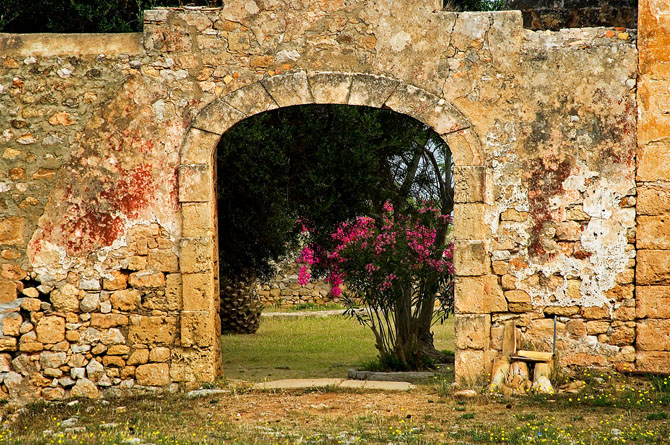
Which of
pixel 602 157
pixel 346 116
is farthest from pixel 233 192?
pixel 602 157

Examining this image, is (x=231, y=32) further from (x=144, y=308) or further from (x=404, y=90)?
(x=144, y=308)

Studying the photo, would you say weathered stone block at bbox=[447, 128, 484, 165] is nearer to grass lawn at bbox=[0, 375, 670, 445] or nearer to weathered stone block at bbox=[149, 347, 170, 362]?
grass lawn at bbox=[0, 375, 670, 445]

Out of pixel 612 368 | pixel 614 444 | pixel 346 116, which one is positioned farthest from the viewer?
pixel 346 116

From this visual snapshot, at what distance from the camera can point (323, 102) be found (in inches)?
314

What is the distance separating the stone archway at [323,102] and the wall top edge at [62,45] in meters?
0.98

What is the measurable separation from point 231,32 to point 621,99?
11.9ft

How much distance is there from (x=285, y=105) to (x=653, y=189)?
11.2 feet

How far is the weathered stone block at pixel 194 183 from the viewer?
26.2 feet

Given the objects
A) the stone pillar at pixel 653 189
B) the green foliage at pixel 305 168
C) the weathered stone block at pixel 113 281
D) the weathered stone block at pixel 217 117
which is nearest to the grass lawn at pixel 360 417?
the stone pillar at pixel 653 189

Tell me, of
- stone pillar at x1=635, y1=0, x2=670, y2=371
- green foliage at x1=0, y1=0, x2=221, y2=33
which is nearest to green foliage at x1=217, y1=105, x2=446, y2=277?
green foliage at x1=0, y1=0, x2=221, y2=33

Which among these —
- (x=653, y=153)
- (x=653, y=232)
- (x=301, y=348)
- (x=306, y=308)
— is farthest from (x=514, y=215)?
(x=306, y=308)

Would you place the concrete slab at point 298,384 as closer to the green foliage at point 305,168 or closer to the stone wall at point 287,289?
the green foliage at point 305,168

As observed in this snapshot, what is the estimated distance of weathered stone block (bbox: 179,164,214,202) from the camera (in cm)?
799

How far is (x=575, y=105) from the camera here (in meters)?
7.94
